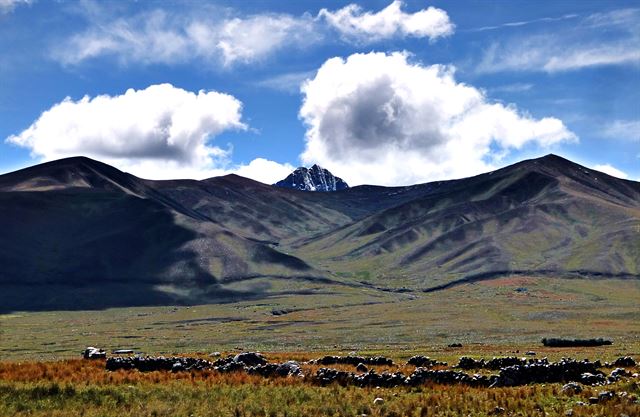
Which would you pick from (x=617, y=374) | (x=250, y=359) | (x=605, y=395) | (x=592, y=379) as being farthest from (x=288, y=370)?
(x=617, y=374)

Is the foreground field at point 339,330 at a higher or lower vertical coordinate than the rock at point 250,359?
lower

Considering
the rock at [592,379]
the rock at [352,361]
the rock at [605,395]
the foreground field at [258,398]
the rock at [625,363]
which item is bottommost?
the rock at [352,361]

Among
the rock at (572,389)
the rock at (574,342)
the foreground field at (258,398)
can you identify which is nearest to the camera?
the foreground field at (258,398)

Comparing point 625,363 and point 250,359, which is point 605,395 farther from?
point 250,359

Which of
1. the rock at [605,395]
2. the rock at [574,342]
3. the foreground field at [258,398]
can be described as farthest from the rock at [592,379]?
the rock at [574,342]

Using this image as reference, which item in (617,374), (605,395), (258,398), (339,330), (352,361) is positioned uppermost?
(605,395)

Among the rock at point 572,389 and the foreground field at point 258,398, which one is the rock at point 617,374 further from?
the rock at point 572,389

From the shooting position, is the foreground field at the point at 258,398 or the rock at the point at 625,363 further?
the rock at the point at 625,363

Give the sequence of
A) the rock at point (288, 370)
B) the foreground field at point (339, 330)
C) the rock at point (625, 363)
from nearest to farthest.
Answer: the rock at point (288, 370) → the rock at point (625, 363) → the foreground field at point (339, 330)

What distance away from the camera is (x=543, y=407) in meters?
24.8

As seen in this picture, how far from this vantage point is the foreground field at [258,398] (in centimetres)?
2464

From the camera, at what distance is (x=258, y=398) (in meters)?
27.7

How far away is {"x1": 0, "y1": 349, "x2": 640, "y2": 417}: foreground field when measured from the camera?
2464 cm

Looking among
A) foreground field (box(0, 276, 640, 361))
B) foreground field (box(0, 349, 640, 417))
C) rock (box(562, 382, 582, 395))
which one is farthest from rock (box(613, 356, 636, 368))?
foreground field (box(0, 276, 640, 361))
